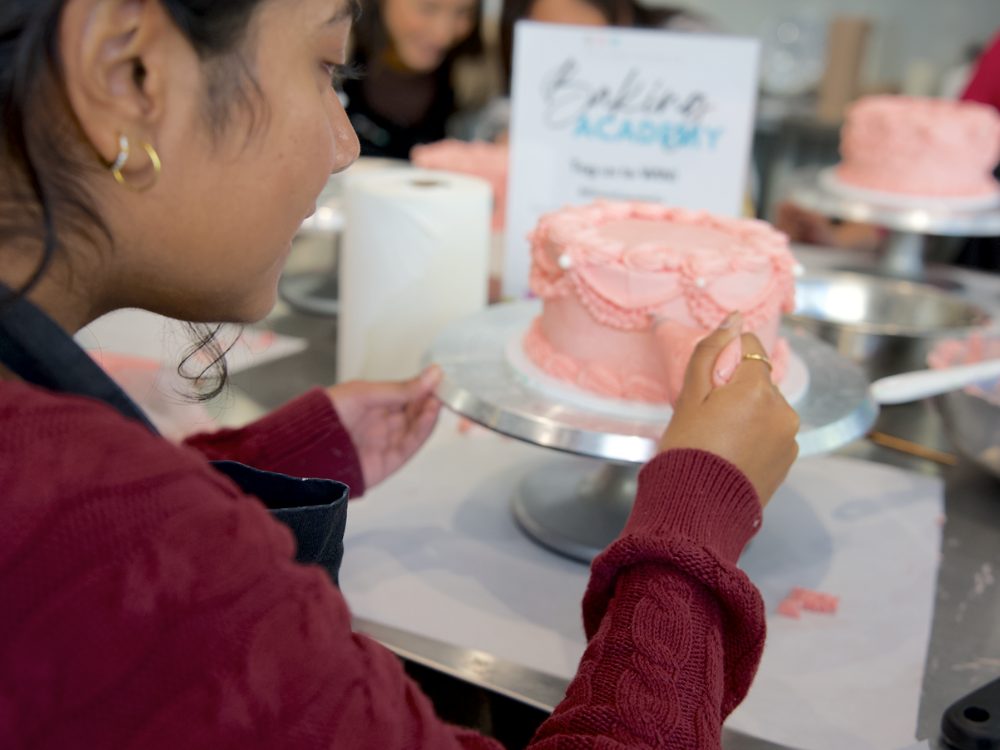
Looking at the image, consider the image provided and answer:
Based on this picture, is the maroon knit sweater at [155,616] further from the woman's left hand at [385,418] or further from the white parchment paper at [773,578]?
the woman's left hand at [385,418]

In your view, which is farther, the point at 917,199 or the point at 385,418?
the point at 917,199

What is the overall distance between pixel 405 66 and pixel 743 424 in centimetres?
269

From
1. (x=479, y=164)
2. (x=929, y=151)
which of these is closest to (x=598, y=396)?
(x=479, y=164)

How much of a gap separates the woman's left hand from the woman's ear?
0.60 metres

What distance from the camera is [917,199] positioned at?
79.5 inches

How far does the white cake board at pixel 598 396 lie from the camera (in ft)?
3.10

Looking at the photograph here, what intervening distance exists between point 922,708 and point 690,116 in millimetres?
996

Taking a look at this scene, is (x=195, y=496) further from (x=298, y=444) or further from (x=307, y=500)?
(x=298, y=444)

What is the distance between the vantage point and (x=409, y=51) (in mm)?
3039

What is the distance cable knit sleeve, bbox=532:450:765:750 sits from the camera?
0.58 m

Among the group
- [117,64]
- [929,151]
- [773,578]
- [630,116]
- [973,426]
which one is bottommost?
[773,578]

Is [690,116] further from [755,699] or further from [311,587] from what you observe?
[311,587]

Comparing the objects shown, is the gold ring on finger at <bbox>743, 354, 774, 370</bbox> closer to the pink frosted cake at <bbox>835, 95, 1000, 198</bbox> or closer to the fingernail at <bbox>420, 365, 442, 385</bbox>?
the fingernail at <bbox>420, 365, 442, 385</bbox>

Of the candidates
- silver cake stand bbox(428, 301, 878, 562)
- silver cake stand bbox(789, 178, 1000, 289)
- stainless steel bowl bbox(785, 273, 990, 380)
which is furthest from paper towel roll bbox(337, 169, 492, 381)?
silver cake stand bbox(789, 178, 1000, 289)
